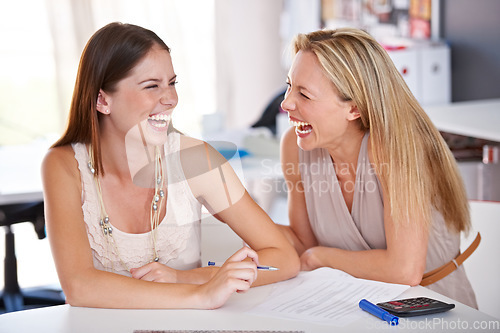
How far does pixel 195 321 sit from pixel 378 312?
0.97 ft

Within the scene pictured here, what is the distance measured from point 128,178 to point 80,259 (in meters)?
0.27

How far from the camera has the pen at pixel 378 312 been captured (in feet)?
3.23

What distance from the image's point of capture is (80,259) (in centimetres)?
117

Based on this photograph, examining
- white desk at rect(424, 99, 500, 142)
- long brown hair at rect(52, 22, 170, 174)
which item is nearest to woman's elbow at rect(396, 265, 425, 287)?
long brown hair at rect(52, 22, 170, 174)

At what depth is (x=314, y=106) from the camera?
1.35 m

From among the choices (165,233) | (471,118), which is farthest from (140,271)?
(471,118)

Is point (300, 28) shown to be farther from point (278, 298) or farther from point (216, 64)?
point (278, 298)

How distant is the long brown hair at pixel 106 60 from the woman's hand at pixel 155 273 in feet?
1.07

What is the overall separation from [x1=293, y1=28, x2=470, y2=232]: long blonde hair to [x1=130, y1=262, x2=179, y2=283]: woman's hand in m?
0.47

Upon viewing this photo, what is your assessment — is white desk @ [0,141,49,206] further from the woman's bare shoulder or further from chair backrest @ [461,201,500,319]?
chair backrest @ [461,201,500,319]

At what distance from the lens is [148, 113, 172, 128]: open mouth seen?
128 cm

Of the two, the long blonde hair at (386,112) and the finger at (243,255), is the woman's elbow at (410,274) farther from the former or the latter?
the finger at (243,255)

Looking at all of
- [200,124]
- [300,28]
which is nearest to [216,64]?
[300,28]

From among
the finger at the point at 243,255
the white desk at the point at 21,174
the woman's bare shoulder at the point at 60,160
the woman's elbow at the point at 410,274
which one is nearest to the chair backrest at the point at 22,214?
the white desk at the point at 21,174
